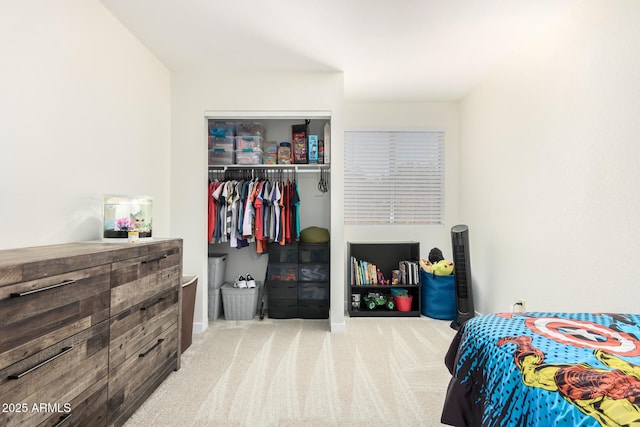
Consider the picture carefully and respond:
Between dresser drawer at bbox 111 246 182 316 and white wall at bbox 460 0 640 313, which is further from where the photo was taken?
white wall at bbox 460 0 640 313

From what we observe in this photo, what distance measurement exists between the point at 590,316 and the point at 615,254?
649mm

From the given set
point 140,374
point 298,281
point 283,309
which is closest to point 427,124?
point 298,281

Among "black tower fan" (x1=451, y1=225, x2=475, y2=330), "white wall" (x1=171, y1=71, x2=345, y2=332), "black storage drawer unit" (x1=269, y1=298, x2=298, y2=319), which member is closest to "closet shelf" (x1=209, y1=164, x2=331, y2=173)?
"white wall" (x1=171, y1=71, x2=345, y2=332)

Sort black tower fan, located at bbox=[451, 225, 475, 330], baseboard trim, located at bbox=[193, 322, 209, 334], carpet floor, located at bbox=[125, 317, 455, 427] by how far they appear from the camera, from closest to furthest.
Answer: carpet floor, located at bbox=[125, 317, 455, 427] < baseboard trim, located at bbox=[193, 322, 209, 334] < black tower fan, located at bbox=[451, 225, 475, 330]

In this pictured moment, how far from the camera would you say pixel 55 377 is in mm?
1297

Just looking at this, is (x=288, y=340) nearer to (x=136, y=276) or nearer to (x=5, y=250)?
(x=136, y=276)

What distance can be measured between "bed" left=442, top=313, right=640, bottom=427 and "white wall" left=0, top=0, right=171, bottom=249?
2.28 meters

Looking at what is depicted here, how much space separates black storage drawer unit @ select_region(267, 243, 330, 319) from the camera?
3.68m

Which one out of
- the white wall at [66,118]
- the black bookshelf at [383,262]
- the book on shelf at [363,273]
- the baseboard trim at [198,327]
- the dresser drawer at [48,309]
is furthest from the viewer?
the book on shelf at [363,273]

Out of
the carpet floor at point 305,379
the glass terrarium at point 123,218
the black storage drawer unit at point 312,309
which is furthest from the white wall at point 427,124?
the glass terrarium at point 123,218

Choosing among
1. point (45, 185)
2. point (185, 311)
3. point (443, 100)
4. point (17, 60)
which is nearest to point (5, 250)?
point (45, 185)

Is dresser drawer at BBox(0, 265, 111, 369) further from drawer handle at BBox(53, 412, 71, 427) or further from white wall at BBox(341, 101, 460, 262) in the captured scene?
white wall at BBox(341, 101, 460, 262)

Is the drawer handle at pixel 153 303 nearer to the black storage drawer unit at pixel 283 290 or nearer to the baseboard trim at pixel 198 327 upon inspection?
the baseboard trim at pixel 198 327

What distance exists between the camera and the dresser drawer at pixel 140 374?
5.55 ft
